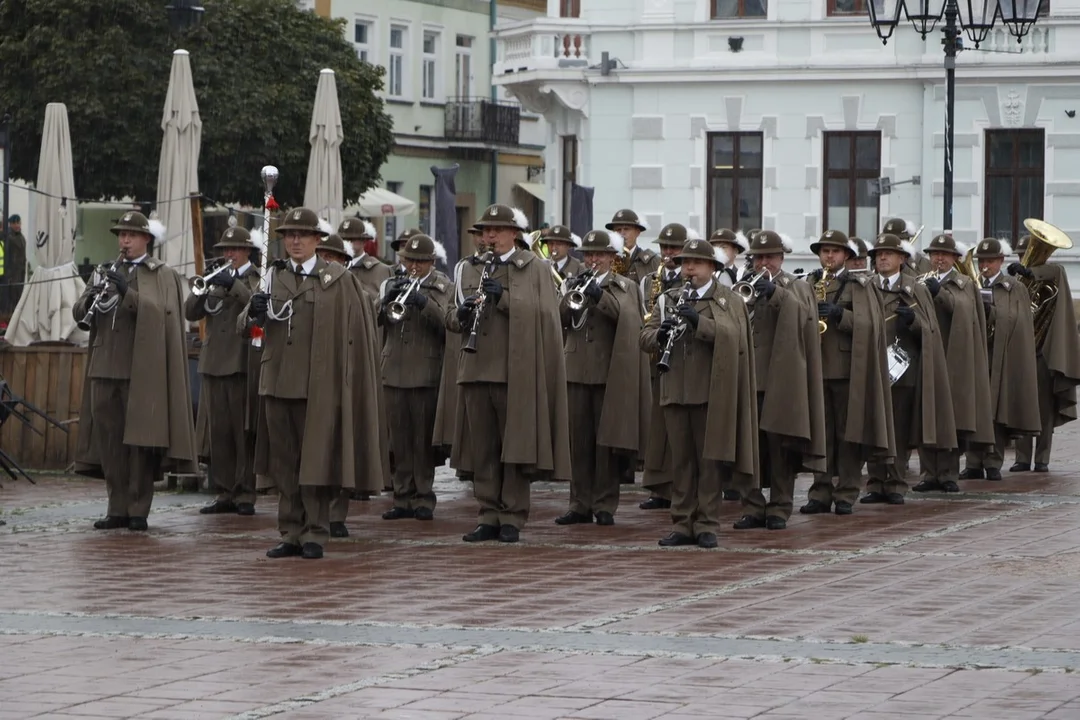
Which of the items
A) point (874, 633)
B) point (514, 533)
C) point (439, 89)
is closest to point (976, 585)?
point (874, 633)

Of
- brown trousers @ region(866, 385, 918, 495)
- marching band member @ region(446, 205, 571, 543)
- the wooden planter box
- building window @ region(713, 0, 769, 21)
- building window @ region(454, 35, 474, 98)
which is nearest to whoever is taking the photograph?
marching band member @ region(446, 205, 571, 543)

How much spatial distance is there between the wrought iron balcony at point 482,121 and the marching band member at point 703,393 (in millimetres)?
38241

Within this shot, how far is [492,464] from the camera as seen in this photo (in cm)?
1415

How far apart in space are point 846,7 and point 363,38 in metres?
16.9

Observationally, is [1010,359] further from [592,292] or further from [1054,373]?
[592,292]

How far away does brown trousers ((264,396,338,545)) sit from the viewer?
1329cm

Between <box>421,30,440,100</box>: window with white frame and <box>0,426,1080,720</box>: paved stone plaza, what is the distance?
120 feet

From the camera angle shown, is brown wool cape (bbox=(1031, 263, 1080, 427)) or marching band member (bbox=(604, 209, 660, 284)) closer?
marching band member (bbox=(604, 209, 660, 284))

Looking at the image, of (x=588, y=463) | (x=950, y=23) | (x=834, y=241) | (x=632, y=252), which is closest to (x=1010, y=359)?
(x=632, y=252)

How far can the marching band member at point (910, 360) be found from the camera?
1695 centimetres

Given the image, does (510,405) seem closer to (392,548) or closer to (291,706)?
(392,548)

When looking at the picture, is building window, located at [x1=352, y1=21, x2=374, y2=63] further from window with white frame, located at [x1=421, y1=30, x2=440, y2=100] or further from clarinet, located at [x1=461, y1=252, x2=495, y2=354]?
clarinet, located at [x1=461, y1=252, x2=495, y2=354]

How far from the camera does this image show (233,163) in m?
39.4

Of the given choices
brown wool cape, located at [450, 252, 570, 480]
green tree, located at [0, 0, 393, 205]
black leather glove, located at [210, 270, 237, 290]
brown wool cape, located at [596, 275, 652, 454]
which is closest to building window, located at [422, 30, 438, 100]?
green tree, located at [0, 0, 393, 205]
